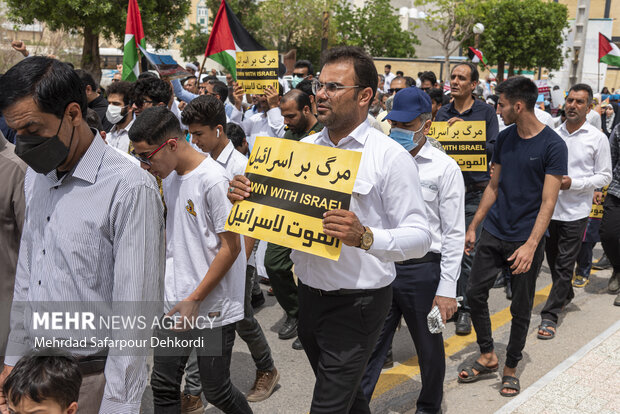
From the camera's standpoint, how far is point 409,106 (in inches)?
160

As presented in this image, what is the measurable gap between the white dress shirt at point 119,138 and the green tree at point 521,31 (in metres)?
41.4

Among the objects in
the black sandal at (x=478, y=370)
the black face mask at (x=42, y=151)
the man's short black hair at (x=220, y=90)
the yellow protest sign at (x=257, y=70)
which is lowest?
the black sandal at (x=478, y=370)

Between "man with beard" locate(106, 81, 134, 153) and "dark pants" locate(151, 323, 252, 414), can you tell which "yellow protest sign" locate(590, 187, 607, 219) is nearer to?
"man with beard" locate(106, 81, 134, 153)

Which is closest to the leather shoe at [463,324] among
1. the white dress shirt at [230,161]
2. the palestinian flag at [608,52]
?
the white dress shirt at [230,161]

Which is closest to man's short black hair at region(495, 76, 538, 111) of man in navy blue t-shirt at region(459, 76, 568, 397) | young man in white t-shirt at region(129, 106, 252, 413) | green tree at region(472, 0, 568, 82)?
man in navy blue t-shirt at region(459, 76, 568, 397)

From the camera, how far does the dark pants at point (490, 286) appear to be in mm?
4781

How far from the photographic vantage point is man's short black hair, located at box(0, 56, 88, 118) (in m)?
2.23

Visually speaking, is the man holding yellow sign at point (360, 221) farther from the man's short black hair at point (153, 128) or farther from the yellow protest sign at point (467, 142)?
the yellow protest sign at point (467, 142)

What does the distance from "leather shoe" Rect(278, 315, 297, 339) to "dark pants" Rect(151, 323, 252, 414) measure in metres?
2.09

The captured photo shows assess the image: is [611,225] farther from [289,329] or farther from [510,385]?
[289,329]

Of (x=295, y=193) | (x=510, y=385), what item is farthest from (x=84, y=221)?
(x=510, y=385)

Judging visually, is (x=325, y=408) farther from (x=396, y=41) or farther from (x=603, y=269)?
(x=396, y=41)

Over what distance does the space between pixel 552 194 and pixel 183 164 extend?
8.78 ft

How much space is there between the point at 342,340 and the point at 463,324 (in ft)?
10.8
